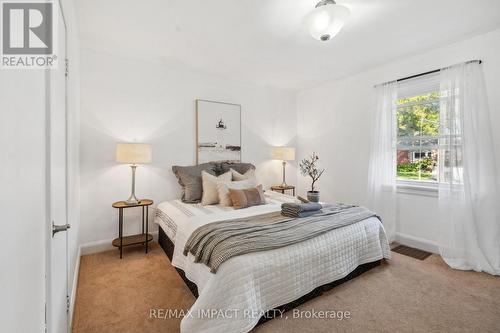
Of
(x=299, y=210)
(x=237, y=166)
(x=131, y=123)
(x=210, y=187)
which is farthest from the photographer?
(x=237, y=166)

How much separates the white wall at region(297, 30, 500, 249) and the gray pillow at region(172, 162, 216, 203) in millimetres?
2153

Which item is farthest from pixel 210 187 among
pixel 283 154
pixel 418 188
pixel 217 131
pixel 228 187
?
pixel 418 188

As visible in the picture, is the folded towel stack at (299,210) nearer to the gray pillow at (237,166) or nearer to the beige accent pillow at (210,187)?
the beige accent pillow at (210,187)

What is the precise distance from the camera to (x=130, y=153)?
9.12 feet

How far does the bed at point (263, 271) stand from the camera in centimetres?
153

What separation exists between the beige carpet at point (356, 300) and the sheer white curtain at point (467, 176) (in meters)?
0.25

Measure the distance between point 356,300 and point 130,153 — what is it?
2.78 m

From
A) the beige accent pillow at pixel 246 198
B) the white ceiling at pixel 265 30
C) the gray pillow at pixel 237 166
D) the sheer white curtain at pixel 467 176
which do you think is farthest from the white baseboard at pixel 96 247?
the sheer white curtain at pixel 467 176

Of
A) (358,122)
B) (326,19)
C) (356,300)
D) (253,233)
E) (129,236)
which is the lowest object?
(356,300)

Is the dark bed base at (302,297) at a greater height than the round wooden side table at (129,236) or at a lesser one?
lesser

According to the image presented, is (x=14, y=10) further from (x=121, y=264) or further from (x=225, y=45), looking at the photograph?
(x=121, y=264)

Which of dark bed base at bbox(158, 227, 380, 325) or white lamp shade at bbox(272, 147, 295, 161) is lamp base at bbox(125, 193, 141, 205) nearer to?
dark bed base at bbox(158, 227, 380, 325)

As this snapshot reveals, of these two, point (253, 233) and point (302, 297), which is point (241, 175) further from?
point (302, 297)

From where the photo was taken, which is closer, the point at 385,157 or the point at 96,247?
the point at 96,247
